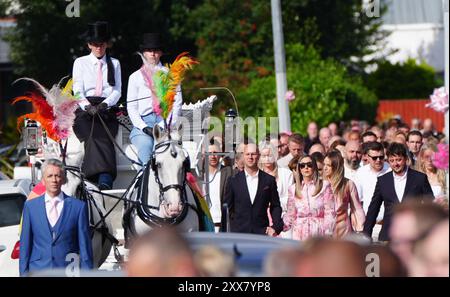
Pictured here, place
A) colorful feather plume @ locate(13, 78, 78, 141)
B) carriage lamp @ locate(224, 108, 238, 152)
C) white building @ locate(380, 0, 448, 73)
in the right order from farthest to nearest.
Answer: white building @ locate(380, 0, 448, 73) < carriage lamp @ locate(224, 108, 238, 152) < colorful feather plume @ locate(13, 78, 78, 141)

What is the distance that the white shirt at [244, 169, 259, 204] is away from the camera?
41.6ft

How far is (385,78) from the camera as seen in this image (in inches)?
2264

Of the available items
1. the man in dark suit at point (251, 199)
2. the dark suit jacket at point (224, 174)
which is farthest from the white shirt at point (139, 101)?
the dark suit jacket at point (224, 174)

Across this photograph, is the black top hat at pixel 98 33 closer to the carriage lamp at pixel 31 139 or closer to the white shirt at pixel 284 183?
the carriage lamp at pixel 31 139

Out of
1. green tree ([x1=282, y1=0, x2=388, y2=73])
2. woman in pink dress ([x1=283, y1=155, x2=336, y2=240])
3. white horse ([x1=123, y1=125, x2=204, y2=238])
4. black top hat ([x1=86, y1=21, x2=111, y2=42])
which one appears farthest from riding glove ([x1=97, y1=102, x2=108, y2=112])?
green tree ([x1=282, y1=0, x2=388, y2=73])

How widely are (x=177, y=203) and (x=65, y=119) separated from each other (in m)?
1.80

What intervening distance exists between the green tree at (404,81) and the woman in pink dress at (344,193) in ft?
142

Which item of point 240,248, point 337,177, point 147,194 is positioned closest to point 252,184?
point 337,177

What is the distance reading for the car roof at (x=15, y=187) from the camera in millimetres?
14274

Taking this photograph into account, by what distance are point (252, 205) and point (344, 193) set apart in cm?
104

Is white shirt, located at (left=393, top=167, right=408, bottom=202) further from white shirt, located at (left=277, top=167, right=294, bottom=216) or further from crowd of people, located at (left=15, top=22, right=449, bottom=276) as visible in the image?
white shirt, located at (left=277, top=167, right=294, bottom=216)

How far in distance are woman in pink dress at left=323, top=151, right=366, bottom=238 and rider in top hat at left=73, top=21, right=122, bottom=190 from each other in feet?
7.44

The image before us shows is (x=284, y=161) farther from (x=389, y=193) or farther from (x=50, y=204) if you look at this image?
(x=50, y=204)
